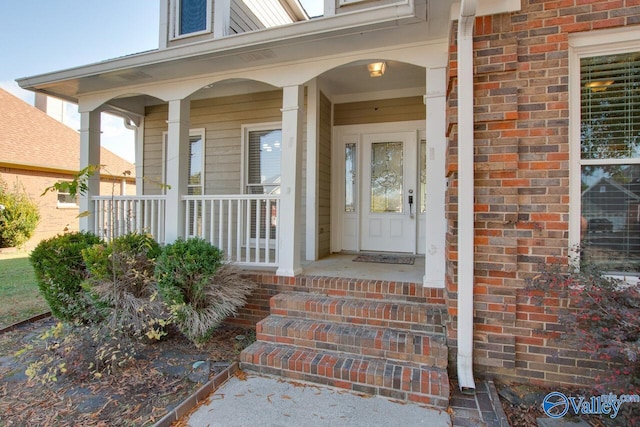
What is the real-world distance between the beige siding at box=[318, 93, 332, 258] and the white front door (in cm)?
53

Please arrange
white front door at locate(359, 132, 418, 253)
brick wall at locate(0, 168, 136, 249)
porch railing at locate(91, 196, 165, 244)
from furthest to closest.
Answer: brick wall at locate(0, 168, 136, 249)
white front door at locate(359, 132, 418, 253)
porch railing at locate(91, 196, 165, 244)

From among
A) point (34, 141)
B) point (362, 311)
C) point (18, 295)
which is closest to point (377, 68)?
point (362, 311)

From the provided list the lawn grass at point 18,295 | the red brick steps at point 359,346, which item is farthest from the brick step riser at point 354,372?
the lawn grass at point 18,295

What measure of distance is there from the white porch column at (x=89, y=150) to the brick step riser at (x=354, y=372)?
3439 mm

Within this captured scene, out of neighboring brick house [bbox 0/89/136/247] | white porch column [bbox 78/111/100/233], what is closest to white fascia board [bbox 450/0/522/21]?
white porch column [bbox 78/111/100/233]

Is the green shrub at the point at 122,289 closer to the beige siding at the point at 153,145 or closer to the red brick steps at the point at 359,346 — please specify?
the red brick steps at the point at 359,346

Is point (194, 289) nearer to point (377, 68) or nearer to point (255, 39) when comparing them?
point (255, 39)

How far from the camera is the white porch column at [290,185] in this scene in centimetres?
350

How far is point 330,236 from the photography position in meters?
5.23

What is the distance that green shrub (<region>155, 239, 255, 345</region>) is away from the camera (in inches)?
116

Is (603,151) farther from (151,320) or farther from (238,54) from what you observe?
(151,320)

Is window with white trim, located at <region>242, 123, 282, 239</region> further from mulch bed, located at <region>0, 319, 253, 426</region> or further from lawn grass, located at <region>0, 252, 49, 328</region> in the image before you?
lawn grass, located at <region>0, 252, 49, 328</region>

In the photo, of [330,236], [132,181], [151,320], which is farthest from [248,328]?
[132,181]
